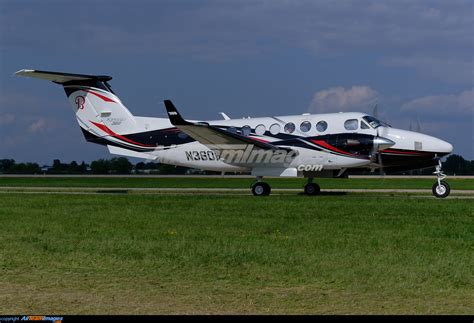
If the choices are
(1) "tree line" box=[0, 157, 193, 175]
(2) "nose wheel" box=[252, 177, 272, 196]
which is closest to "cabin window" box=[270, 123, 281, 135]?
(2) "nose wheel" box=[252, 177, 272, 196]

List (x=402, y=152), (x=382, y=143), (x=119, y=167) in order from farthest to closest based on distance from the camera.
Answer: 1. (x=119, y=167)
2. (x=402, y=152)
3. (x=382, y=143)

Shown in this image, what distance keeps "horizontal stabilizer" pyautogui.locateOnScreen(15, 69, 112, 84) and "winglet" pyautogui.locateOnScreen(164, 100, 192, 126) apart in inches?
247

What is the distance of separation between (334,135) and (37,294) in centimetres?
2015

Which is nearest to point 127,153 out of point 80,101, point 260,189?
point 80,101

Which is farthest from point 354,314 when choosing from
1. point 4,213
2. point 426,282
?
point 4,213

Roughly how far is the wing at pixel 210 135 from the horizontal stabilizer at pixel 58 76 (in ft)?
19.7

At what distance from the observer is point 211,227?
1612 centimetres

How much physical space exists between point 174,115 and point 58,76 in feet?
23.0

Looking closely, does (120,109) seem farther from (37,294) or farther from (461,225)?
(37,294)

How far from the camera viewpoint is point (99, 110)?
31.8 metres

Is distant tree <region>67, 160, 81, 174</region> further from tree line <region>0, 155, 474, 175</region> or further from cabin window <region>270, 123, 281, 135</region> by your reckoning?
cabin window <region>270, 123, 281, 135</region>

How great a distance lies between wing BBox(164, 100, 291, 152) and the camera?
27484 millimetres

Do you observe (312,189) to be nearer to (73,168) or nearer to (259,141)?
(259,141)

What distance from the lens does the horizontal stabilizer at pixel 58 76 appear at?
97.4 ft
